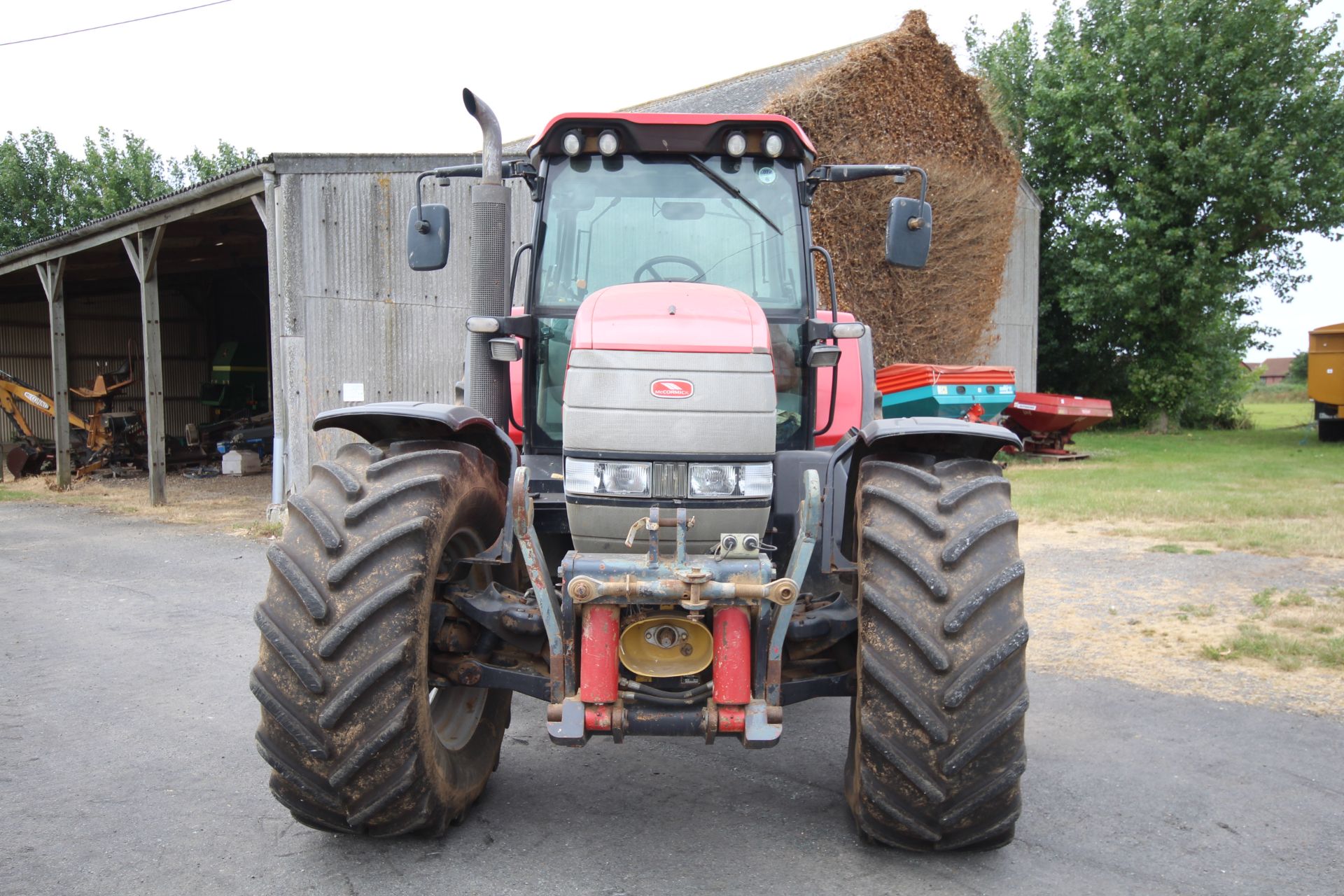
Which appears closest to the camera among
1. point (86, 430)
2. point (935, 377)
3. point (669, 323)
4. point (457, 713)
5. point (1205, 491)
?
Answer: point (669, 323)

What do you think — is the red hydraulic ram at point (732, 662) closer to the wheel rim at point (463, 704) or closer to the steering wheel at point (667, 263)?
the wheel rim at point (463, 704)

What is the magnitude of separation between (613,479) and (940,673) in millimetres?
1094

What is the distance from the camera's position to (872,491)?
3.24 m

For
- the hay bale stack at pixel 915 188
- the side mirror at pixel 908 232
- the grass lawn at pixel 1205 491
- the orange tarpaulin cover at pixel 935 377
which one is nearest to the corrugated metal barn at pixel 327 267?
the hay bale stack at pixel 915 188

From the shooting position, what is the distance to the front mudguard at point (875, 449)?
Result: 3316 millimetres

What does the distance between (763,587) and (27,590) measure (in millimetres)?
7469

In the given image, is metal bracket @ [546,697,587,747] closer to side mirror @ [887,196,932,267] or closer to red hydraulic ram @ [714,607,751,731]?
red hydraulic ram @ [714,607,751,731]

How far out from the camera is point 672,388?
10.5 ft

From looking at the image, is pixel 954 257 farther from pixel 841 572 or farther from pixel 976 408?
pixel 841 572

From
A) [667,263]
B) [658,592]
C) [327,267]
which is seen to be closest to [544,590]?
[658,592]

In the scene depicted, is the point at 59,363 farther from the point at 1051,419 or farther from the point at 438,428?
the point at 438,428

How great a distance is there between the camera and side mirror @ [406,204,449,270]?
442 centimetres

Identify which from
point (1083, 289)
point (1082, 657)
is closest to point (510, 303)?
point (1082, 657)

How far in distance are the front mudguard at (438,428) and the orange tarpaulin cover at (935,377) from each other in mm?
9919
